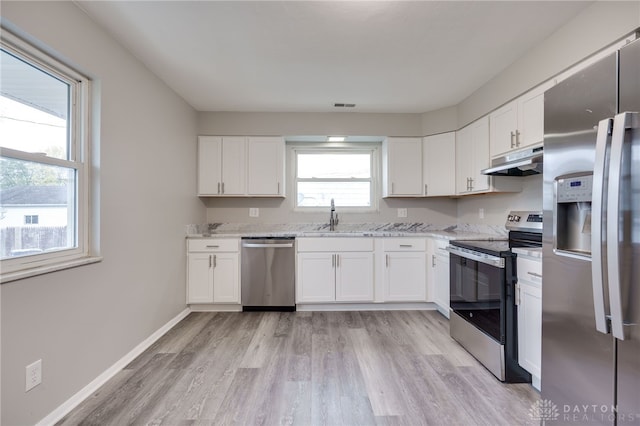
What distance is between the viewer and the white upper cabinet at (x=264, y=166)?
3.52 m

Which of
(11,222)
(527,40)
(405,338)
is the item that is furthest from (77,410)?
(527,40)

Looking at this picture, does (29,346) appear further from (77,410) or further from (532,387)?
(532,387)

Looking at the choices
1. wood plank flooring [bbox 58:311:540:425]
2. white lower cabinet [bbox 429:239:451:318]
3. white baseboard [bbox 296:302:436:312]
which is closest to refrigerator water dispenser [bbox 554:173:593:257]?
wood plank flooring [bbox 58:311:540:425]

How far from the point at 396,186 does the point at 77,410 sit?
3.44 metres

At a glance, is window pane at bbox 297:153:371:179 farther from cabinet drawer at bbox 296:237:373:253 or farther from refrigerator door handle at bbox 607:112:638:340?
refrigerator door handle at bbox 607:112:638:340

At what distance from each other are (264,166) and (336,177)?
103cm

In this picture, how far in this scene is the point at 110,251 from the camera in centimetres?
194

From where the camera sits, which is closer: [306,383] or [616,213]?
[616,213]

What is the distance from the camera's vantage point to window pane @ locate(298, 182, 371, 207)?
153 inches

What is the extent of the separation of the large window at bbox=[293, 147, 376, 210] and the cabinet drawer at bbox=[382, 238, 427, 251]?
77 centimetres

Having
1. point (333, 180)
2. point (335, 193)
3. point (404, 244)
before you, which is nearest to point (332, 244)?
point (404, 244)

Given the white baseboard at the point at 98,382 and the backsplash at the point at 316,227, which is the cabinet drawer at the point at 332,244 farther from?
the white baseboard at the point at 98,382

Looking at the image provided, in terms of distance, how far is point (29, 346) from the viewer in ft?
4.53

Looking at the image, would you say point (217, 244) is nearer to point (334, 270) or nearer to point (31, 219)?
point (334, 270)
